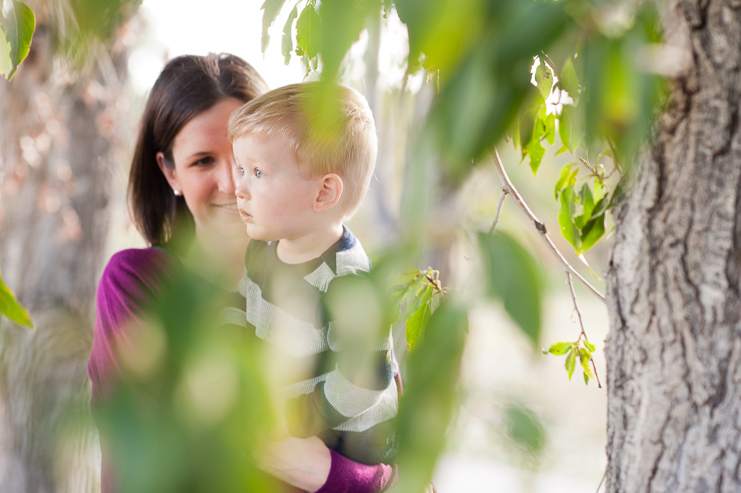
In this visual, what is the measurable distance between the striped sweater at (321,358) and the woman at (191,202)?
0.05m

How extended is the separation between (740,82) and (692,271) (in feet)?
0.52

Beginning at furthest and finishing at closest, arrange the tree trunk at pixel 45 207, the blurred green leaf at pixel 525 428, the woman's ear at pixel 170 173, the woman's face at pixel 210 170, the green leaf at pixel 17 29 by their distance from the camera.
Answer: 1. the tree trunk at pixel 45 207
2. the woman's ear at pixel 170 173
3. the woman's face at pixel 210 170
4. the green leaf at pixel 17 29
5. the blurred green leaf at pixel 525 428

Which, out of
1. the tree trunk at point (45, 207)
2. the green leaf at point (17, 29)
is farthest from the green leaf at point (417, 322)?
the tree trunk at point (45, 207)

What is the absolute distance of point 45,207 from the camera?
99.6 inches

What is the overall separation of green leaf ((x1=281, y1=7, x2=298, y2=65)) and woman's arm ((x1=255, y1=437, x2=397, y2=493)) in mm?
577

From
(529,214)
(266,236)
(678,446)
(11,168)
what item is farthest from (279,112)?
(11,168)

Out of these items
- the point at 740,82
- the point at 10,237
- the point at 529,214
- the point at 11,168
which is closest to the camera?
the point at 740,82

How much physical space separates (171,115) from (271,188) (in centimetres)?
51

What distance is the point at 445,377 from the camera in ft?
0.87

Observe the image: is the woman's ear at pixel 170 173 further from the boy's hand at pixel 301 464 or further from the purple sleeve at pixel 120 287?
the boy's hand at pixel 301 464

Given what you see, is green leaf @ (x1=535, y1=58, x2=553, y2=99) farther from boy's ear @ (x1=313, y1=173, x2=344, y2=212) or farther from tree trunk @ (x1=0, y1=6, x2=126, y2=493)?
tree trunk @ (x1=0, y1=6, x2=126, y2=493)

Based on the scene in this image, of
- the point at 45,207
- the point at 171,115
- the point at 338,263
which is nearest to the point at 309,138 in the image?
the point at 338,263

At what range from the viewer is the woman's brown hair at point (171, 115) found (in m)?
1.18

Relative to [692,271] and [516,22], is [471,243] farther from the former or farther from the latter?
[692,271]
